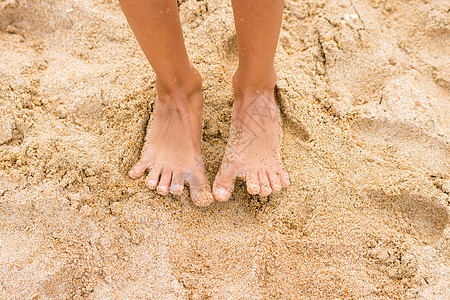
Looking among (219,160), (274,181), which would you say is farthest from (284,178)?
(219,160)

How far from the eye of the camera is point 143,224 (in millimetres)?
1296

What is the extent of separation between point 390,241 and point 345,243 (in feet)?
0.52

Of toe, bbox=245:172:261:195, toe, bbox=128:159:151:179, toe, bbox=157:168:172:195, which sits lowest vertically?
toe, bbox=245:172:261:195

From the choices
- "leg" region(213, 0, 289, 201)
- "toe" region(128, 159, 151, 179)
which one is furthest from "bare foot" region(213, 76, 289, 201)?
"toe" region(128, 159, 151, 179)

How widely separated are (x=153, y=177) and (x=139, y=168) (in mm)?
70

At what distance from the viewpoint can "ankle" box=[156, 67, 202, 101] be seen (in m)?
1.29

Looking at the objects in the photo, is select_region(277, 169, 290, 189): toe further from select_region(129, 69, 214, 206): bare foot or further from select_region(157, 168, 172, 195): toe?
select_region(157, 168, 172, 195): toe

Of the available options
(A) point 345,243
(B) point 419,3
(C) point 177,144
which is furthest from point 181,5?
(A) point 345,243

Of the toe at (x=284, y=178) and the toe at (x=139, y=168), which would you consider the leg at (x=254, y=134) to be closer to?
the toe at (x=284, y=178)

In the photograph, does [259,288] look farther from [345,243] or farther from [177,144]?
[177,144]

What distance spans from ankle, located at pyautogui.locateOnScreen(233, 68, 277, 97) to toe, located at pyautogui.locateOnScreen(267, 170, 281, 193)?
11.9 inches

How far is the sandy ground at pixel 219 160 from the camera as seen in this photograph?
4.05ft

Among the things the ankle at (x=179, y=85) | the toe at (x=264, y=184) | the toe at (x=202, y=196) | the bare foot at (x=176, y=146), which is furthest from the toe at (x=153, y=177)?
the toe at (x=264, y=184)

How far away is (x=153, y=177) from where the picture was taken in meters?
1.35
